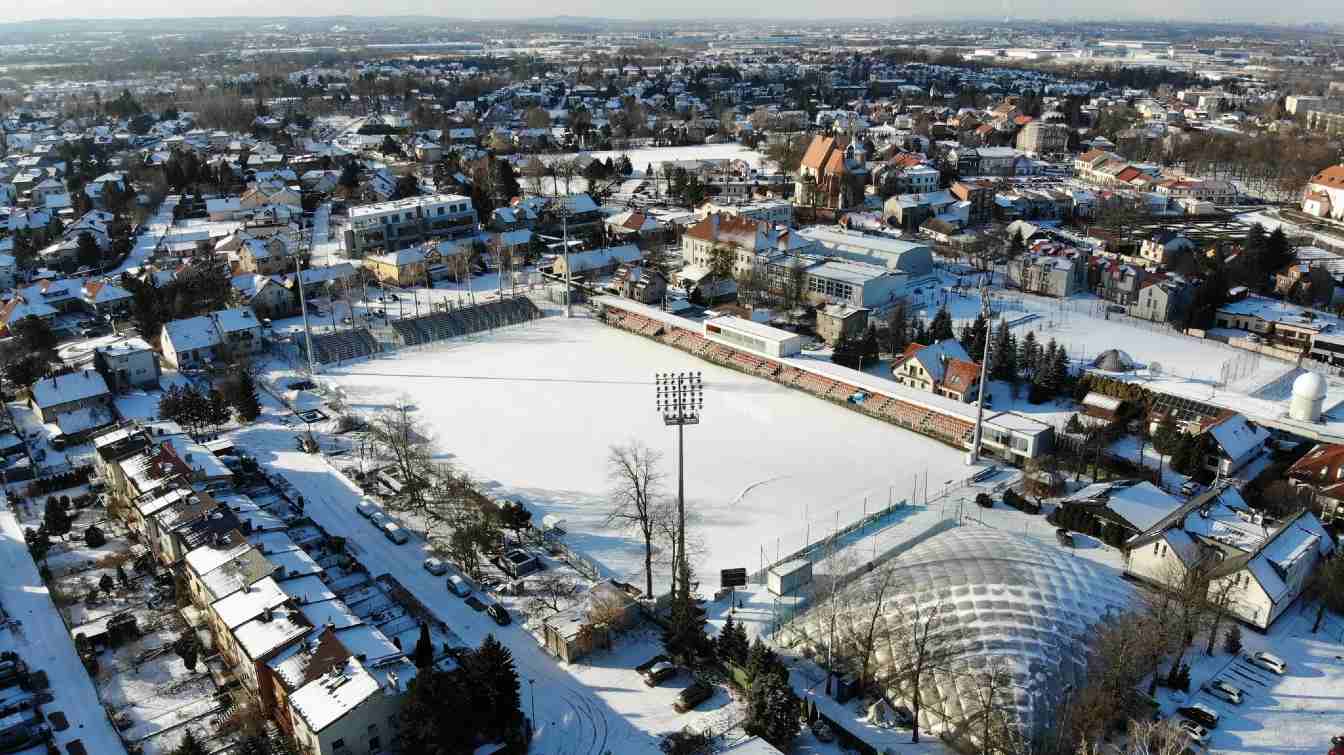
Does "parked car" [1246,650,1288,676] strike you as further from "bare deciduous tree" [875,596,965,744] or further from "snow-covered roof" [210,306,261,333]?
"snow-covered roof" [210,306,261,333]

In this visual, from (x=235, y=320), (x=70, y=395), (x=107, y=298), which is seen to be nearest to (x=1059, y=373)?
(x=235, y=320)

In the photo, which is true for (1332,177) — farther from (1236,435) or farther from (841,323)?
(1236,435)

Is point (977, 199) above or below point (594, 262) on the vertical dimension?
above

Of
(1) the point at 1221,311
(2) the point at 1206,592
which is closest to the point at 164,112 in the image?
(1) the point at 1221,311

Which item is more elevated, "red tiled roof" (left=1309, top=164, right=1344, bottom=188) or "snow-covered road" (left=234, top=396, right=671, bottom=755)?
"red tiled roof" (left=1309, top=164, right=1344, bottom=188)

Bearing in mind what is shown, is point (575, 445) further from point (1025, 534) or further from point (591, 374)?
point (1025, 534)

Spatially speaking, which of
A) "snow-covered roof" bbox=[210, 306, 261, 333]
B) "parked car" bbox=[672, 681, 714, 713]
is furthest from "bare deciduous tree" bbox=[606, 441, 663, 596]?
"snow-covered roof" bbox=[210, 306, 261, 333]
